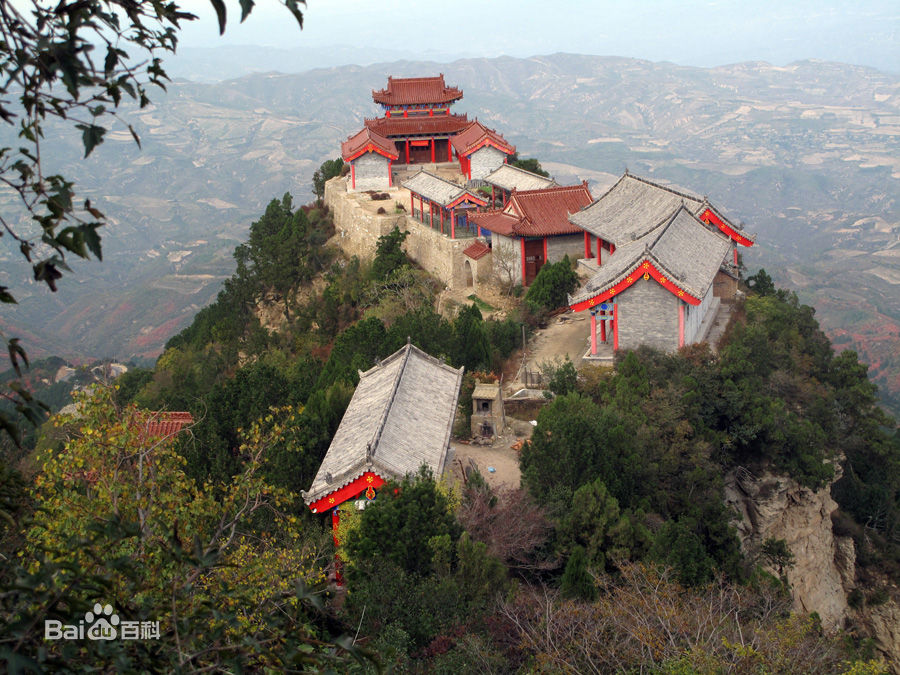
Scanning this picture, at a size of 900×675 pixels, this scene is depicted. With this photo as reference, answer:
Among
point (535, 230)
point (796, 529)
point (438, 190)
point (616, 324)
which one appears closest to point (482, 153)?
point (438, 190)

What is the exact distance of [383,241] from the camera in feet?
118

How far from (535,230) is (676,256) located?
674 centimetres

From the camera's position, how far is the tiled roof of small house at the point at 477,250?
109 feet

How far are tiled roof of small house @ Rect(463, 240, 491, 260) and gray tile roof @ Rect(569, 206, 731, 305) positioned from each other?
20.4ft

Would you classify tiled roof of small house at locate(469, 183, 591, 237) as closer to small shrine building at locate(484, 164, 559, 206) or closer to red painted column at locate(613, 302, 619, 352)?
small shrine building at locate(484, 164, 559, 206)

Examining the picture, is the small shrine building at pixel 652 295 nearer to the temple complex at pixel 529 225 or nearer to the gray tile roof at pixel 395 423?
the temple complex at pixel 529 225

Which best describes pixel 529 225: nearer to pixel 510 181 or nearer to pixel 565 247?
pixel 565 247

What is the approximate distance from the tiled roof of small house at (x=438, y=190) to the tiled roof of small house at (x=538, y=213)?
54.8 inches

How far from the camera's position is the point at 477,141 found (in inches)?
1673

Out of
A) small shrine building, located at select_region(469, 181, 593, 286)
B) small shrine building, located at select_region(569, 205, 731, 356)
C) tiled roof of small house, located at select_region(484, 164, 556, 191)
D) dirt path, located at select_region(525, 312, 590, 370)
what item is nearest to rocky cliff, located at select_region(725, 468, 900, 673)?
small shrine building, located at select_region(569, 205, 731, 356)

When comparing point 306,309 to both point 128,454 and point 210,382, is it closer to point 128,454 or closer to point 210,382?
point 210,382

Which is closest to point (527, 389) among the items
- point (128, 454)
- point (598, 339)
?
point (598, 339)

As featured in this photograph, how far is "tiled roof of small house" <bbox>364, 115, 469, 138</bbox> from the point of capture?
1815 inches

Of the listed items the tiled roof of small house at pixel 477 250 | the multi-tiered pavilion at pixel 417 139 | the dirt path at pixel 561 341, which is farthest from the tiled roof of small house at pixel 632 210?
the multi-tiered pavilion at pixel 417 139
